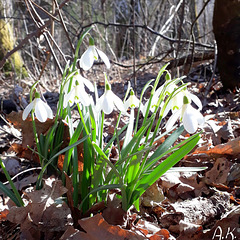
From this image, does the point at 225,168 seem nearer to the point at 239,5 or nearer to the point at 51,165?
the point at 51,165

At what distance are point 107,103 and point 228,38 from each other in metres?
2.35

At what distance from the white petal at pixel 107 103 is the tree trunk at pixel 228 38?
2305 millimetres

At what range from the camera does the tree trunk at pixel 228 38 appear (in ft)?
9.36

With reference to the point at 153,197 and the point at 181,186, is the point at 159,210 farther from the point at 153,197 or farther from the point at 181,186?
the point at 181,186

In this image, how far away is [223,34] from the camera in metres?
2.96

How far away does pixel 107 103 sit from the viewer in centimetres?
102

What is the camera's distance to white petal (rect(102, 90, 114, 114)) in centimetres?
100

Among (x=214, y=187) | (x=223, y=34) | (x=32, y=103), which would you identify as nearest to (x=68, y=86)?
(x=32, y=103)

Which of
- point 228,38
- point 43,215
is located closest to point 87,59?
point 43,215

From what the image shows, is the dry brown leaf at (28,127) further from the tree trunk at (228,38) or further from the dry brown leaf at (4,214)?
the tree trunk at (228,38)

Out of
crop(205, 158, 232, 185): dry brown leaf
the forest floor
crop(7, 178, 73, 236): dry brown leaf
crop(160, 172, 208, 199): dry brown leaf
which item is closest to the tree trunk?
the forest floor

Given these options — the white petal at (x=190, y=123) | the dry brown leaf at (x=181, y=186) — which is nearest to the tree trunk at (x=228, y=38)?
the dry brown leaf at (x=181, y=186)

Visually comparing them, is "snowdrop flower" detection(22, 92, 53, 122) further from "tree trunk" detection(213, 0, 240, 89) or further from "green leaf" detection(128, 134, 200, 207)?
"tree trunk" detection(213, 0, 240, 89)

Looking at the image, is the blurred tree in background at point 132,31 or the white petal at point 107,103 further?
the blurred tree in background at point 132,31
